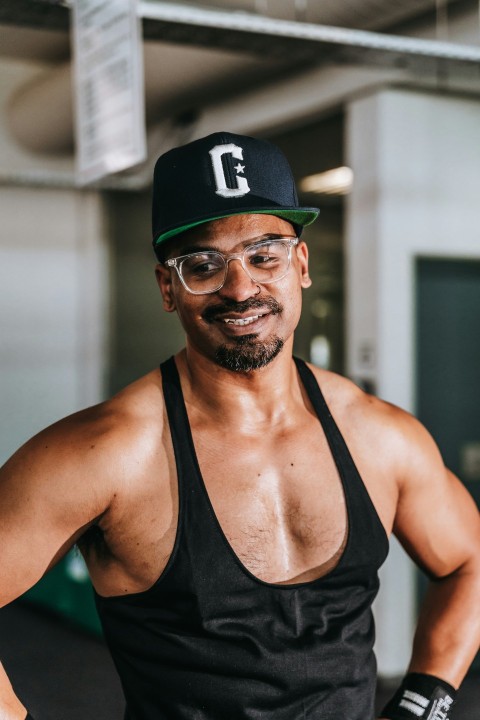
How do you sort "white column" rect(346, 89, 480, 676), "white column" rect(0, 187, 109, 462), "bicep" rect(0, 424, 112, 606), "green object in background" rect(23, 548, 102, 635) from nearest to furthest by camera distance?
"bicep" rect(0, 424, 112, 606) < "white column" rect(346, 89, 480, 676) < "green object in background" rect(23, 548, 102, 635) < "white column" rect(0, 187, 109, 462)

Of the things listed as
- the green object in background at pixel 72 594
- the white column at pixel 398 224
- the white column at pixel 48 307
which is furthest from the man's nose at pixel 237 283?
the white column at pixel 48 307

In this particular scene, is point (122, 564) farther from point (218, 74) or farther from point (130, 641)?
point (218, 74)

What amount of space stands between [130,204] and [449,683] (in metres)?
4.98

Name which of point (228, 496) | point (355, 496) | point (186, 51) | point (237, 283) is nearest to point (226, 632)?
point (228, 496)

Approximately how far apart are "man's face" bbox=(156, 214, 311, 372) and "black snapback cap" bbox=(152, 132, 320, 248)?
0.03 m

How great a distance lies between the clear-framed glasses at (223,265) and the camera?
1346 mm

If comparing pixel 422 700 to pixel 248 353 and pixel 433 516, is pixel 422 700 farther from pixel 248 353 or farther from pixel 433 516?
pixel 248 353

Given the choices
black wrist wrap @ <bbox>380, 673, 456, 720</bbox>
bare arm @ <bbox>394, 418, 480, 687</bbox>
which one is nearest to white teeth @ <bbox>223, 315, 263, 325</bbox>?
bare arm @ <bbox>394, 418, 480, 687</bbox>

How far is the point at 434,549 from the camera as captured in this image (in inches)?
61.4

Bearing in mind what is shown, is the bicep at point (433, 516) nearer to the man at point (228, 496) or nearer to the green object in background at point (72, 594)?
the man at point (228, 496)

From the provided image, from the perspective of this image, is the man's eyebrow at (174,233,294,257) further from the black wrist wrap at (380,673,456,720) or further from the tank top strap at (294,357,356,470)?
the black wrist wrap at (380,673,456,720)

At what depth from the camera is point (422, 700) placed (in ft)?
4.92

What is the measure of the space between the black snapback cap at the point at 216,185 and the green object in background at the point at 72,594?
11.6 ft

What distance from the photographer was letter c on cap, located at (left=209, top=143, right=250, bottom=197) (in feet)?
4.35
